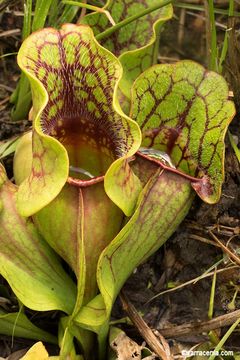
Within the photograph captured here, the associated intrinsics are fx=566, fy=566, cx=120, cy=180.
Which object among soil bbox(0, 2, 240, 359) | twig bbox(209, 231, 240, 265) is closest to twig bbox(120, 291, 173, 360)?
soil bbox(0, 2, 240, 359)

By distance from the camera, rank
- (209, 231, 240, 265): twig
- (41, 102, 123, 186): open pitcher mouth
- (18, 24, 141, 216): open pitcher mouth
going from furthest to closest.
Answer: (209, 231, 240, 265): twig, (41, 102, 123, 186): open pitcher mouth, (18, 24, 141, 216): open pitcher mouth

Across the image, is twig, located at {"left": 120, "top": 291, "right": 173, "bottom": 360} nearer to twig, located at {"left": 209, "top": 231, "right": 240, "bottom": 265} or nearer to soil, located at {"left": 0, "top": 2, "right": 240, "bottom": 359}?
soil, located at {"left": 0, "top": 2, "right": 240, "bottom": 359}

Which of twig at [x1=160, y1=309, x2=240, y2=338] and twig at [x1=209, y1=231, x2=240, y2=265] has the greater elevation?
twig at [x1=209, y1=231, x2=240, y2=265]

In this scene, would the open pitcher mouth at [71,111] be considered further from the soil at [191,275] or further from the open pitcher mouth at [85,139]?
the soil at [191,275]

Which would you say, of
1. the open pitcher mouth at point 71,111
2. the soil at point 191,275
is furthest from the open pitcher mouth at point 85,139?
the soil at point 191,275

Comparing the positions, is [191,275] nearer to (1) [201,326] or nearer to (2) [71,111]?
→ (1) [201,326]

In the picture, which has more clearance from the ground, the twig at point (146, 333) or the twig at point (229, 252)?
the twig at point (229, 252)

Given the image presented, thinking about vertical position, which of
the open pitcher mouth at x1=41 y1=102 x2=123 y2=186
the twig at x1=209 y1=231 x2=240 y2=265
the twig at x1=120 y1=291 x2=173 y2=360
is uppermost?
the open pitcher mouth at x1=41 y1=102 x2=123 y2=186
